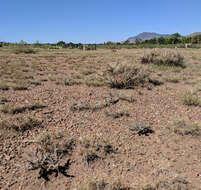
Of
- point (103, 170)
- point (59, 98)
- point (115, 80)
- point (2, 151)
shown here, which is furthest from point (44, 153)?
point (115, 80)

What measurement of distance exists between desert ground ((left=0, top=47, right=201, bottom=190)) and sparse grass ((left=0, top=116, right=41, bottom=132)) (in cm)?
1

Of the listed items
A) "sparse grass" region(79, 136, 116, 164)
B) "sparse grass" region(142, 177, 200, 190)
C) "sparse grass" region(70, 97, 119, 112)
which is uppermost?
"sparse grass" region(70, 97, 119, 112)

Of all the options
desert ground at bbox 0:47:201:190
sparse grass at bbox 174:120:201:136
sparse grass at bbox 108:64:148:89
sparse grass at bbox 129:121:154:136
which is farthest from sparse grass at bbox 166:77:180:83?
sparse grass at bbox 129:121:154:136

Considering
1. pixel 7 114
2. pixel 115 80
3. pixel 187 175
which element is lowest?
pixel 187 175

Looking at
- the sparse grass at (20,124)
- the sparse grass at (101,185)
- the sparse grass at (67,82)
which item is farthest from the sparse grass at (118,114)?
the sparse grass at (67,82)

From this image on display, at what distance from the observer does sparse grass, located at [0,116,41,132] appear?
3428 millimetres

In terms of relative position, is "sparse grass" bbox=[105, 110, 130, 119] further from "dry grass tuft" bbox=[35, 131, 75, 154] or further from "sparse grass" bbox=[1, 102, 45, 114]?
"sparse grass" bbox=[1, 102, 45, 114]

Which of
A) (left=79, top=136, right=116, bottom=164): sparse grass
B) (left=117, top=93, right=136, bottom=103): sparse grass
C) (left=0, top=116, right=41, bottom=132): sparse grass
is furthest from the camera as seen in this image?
(left=117, top=93, right=136, bottom=103): sparse grass

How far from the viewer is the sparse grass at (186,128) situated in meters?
3.60

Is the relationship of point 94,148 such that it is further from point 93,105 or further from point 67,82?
point 67,82

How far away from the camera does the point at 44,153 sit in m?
2.85

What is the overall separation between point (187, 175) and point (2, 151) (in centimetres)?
249

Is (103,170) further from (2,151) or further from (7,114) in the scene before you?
(7,114)

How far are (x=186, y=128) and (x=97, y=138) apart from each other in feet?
5.31
